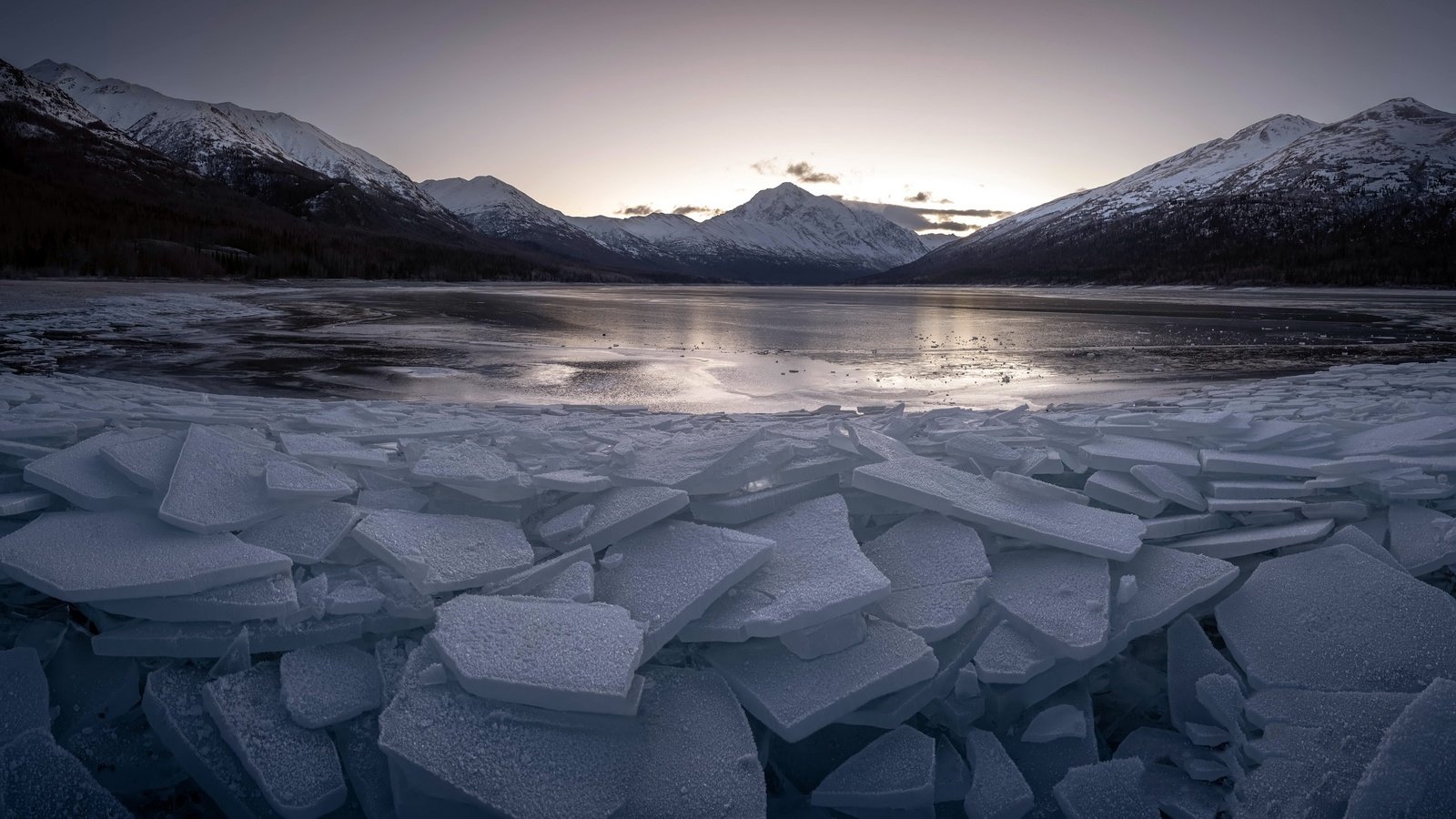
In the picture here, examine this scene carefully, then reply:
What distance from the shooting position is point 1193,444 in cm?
457

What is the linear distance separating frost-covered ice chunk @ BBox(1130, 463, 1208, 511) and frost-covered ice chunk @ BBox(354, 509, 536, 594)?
120 inches

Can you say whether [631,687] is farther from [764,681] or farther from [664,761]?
Answer: [764,681]

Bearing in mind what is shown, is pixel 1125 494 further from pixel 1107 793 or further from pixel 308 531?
pixel 308 531

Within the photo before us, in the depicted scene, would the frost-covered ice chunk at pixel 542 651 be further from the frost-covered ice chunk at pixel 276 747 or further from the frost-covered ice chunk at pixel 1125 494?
the frost-covered ice chunk at pixel 1125 494

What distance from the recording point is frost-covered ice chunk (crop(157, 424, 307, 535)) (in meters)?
2.90

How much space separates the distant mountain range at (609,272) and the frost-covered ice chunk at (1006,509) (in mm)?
55752

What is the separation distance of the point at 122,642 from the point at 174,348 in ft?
39.6

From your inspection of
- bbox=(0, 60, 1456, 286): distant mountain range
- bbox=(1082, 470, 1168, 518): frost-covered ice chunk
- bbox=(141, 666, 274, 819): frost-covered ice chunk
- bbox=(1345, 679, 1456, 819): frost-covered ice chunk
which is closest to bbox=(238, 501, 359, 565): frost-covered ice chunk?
bbox=(141, 666, 274, 819): frost-covered ice chunk


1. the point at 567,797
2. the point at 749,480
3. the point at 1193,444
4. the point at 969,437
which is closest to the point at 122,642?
the point at 567,797

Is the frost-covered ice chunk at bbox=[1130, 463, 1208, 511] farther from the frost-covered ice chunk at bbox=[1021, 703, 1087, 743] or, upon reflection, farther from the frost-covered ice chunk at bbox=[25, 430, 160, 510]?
the frost-covered ice chunk at bbox=[25, 430, 160, 510]

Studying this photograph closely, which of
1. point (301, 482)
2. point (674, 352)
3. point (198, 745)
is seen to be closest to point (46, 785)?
point (198, 745)

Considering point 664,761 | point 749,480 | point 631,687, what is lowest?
point 664,761

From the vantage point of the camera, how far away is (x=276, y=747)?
2.17 meters

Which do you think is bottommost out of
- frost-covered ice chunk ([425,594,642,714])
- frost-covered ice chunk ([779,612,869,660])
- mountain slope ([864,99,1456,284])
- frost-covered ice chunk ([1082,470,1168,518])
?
frost-covered ice chunk ([779,612,869,660])
